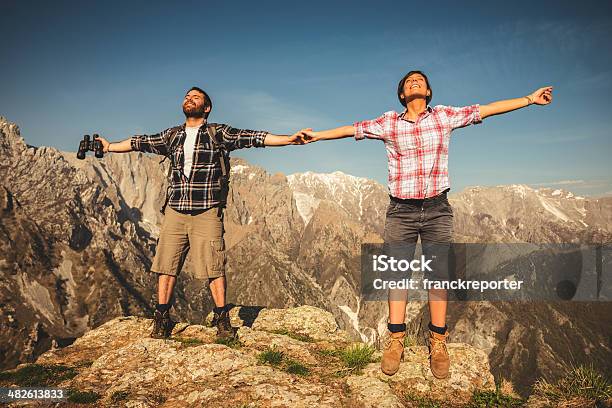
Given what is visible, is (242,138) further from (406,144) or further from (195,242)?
(406,144)

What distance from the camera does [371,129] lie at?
7.65 meters

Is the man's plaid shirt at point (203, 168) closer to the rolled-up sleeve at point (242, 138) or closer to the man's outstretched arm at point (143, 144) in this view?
the rolled-up sleeve at point (242, 138)

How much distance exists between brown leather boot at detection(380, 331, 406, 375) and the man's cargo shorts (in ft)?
15.3

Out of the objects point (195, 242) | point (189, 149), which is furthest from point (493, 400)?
point (189, 149)

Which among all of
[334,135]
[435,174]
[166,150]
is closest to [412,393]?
[435,174]

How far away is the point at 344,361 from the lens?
841 cm

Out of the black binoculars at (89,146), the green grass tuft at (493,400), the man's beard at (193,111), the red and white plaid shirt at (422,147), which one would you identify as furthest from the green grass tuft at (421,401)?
the black binoculars at (89,146)

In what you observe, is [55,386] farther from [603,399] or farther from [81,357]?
[603,399]

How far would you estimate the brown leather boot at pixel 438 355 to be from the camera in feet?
23.1

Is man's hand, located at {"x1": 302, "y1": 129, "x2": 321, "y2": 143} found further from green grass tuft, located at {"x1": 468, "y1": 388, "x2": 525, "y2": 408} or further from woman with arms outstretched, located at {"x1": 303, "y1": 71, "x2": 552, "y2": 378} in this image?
green grass tuft, located at {"x1": 468, "y1": 388, "x2": 525, "y2": 408}

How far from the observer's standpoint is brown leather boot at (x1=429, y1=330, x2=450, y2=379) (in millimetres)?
7031

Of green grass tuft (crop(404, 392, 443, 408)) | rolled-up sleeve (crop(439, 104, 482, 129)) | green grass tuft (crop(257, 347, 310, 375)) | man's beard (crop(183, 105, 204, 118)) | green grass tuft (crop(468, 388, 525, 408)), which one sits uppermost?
man's beard (crop(183, 105, 204, 118))

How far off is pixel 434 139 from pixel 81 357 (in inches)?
421

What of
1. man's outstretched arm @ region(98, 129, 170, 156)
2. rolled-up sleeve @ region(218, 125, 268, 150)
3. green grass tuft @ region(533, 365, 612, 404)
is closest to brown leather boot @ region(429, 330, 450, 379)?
green grass tuft @ region(533, 365, 612, 404)
